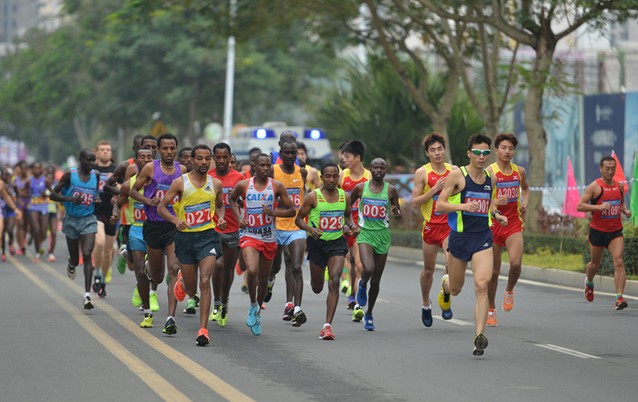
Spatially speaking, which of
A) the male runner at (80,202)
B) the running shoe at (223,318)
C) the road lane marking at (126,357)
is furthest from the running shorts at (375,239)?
the male runner at (80,202)

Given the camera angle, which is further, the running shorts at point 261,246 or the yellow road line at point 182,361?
the running shorts at point 261,246

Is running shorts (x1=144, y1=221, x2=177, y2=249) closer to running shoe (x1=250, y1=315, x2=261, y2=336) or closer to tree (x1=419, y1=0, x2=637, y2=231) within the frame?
running shoe (x1=250, y1=315, x2=261, y2=336)

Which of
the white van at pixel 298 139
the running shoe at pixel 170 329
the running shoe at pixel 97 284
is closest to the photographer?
the running shoe at pixel 170 329

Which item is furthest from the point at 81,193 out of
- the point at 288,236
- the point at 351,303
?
the point at 351,303

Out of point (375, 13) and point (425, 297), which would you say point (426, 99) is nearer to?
point (375, 13)

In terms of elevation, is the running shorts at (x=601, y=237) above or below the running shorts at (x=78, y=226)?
below

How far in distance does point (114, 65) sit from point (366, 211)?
142 feet

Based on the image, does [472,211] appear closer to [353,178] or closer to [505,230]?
[505,230]

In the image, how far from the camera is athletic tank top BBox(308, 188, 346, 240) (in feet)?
47.2

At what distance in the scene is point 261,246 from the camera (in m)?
14.5

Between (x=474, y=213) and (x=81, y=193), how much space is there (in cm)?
653

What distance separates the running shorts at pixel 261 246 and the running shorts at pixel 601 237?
4.71 meters

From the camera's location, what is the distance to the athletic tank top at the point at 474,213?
509 inches

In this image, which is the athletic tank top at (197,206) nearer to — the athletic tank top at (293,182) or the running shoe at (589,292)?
the athletic tank top at (293,182)
